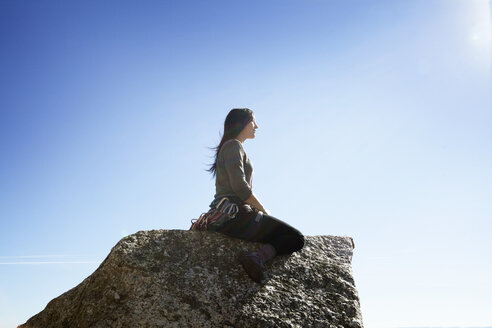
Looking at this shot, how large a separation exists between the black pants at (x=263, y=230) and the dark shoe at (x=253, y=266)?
429 mm

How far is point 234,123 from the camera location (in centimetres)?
567

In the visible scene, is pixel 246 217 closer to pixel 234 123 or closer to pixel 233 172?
pixel 233 172

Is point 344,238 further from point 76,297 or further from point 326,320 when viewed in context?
point 76,297

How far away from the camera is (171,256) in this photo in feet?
15.4

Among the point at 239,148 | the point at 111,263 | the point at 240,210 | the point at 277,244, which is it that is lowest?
the point at 111,263

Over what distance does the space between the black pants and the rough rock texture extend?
141 millimetres

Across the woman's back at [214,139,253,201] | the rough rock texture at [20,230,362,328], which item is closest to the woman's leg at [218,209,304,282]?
the rough rock texture at [20,230,362,328]

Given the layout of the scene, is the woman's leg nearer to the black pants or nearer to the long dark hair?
the black pants

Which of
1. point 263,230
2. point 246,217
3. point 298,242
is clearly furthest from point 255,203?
point 298,242

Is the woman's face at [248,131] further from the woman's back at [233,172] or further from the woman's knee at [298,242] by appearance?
the woman's knee at [298,242]

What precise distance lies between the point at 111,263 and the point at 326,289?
281cm

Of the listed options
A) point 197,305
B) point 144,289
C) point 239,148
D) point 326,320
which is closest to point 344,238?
point 326,320

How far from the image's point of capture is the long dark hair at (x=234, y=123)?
5.64m

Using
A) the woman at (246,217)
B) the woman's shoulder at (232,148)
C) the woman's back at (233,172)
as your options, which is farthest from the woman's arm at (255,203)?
the woman's shoulder at (232,148)
